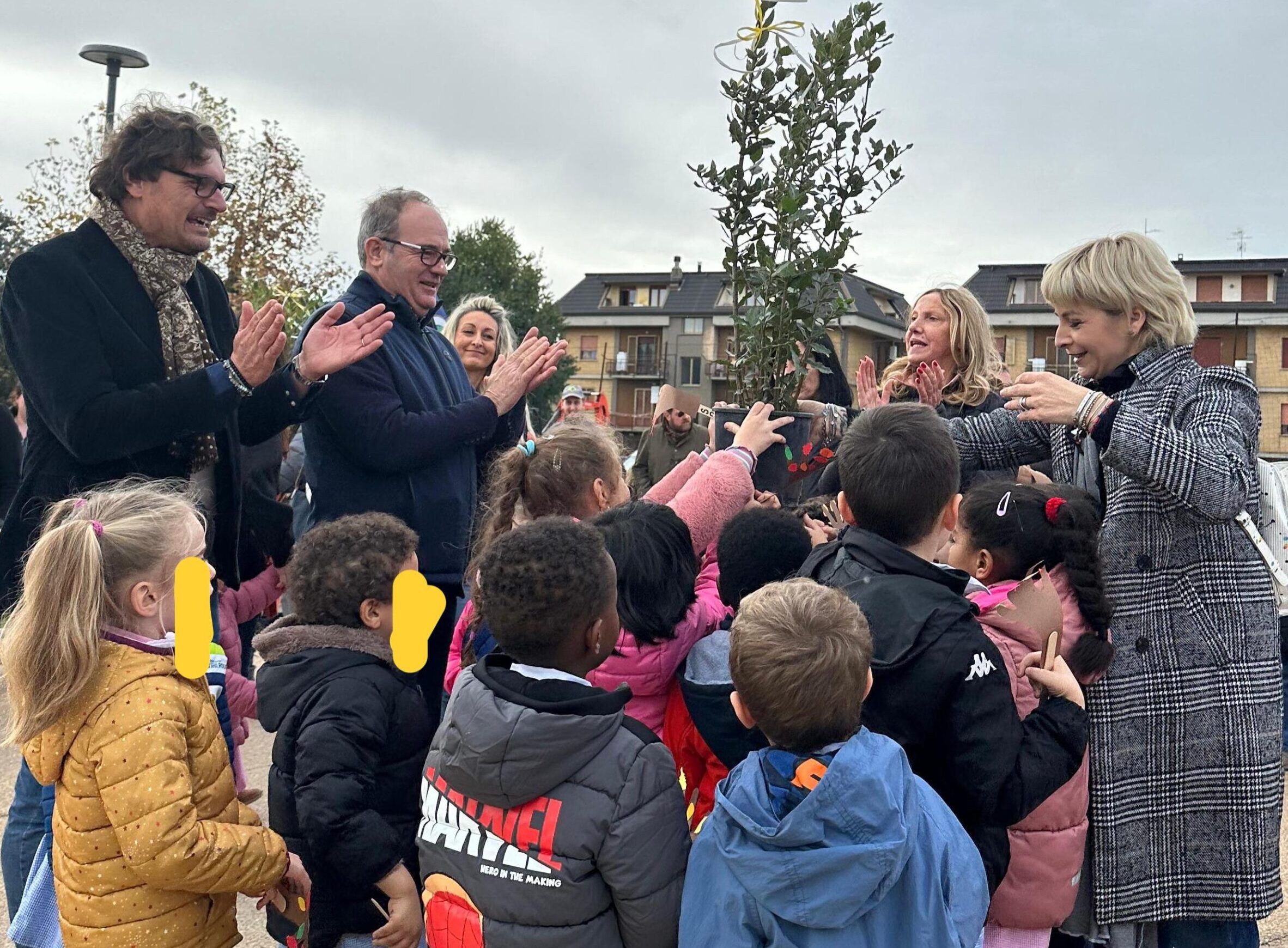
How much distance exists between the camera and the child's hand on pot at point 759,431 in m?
2.80

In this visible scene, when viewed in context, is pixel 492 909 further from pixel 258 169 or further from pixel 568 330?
pixel 568 330

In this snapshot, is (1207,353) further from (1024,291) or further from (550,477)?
(1024,291)

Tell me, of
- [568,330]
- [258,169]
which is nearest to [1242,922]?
[258,169]

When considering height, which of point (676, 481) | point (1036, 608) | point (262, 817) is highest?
point (676, 481)

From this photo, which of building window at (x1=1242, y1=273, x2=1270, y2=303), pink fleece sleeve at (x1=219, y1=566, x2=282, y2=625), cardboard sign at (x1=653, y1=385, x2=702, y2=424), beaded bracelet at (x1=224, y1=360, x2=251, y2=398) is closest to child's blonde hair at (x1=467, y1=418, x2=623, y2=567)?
beaded bracelet at (x1=224, y1=360, x2=251, y2=398)

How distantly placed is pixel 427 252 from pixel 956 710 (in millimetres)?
2085

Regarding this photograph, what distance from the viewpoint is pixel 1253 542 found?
8.04 feet

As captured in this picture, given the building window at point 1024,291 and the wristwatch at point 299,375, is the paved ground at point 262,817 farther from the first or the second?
the building window at point 1024,291

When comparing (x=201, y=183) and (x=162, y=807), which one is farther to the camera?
(x=201, y=183)

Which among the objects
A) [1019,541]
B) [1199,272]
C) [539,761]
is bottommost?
[539,761]

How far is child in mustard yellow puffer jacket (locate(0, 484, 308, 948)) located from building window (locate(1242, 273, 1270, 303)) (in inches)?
2004

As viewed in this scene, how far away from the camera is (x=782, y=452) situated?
2924mm

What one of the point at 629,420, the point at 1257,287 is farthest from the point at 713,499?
the point at 629,420

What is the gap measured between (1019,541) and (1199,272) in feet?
165
